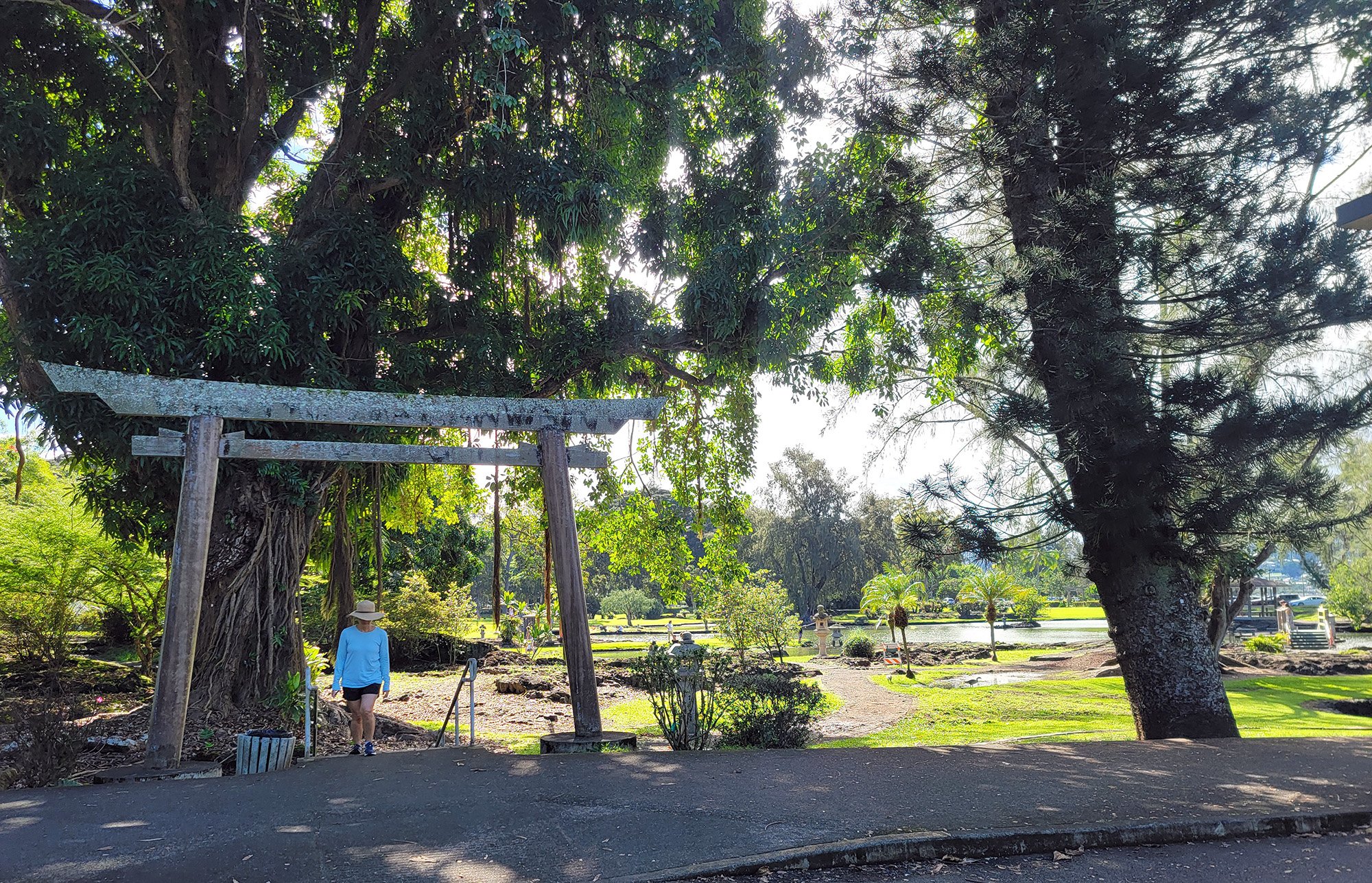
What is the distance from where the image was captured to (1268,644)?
2883cm

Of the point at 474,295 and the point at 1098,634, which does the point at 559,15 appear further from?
the point at 1098,634

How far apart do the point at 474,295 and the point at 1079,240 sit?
773 cm

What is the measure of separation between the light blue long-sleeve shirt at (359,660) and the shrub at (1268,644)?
30657mm

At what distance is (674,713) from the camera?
26.7 ft

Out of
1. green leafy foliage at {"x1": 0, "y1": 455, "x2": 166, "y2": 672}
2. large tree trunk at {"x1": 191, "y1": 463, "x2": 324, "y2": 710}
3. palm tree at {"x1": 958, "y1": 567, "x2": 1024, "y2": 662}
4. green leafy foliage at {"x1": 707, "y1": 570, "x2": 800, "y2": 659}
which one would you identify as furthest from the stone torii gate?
palm tree at {"x1": 958, "y1": 567, "x2": 1024, "y2": 662}

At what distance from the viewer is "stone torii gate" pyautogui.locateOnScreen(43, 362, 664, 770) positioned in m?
7.13

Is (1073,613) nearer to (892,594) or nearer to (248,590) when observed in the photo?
(892,594)

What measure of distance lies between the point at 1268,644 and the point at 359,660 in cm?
3161

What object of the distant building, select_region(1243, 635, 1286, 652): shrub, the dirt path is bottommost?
the dirt path

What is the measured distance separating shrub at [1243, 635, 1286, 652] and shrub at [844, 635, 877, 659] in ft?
42.7

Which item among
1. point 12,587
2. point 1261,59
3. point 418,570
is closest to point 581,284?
point 1261,59

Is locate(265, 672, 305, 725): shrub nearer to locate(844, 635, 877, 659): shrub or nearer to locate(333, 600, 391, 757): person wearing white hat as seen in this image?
locate(333, 600, 391, 757): person wearing white hat

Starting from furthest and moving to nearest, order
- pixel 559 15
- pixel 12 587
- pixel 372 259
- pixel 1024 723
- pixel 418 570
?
pixel 418 570, pixel 1024 723, pixel 12 587, pixel 559 15, pixel 372 259

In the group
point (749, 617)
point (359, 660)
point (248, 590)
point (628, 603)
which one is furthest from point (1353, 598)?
point (248, 590)
